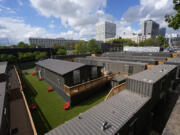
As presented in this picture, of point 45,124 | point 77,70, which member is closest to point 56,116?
point 45,124

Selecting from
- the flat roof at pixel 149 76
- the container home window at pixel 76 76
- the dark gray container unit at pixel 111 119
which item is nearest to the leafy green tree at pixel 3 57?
the container home window at pixel 76 76

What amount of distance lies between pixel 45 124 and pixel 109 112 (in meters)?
6.32

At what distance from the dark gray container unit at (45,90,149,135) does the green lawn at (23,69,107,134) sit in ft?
13.0

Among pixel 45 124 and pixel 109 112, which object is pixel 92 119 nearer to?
pixel 109 112

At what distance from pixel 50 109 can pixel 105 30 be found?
184748mm

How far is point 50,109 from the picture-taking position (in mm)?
10352

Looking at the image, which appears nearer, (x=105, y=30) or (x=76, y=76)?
(x=76, y=76)

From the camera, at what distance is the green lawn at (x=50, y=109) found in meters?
8.49

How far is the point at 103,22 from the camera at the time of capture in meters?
176

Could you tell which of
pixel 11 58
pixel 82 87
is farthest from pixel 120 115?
pixel 11 58

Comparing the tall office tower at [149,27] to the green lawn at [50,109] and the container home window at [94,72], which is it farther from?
the green lawn at [50,109]

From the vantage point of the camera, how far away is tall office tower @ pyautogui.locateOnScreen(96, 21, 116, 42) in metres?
176

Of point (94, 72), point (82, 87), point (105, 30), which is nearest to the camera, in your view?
point (82, 87)

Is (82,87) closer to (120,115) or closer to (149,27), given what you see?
(120,115)
